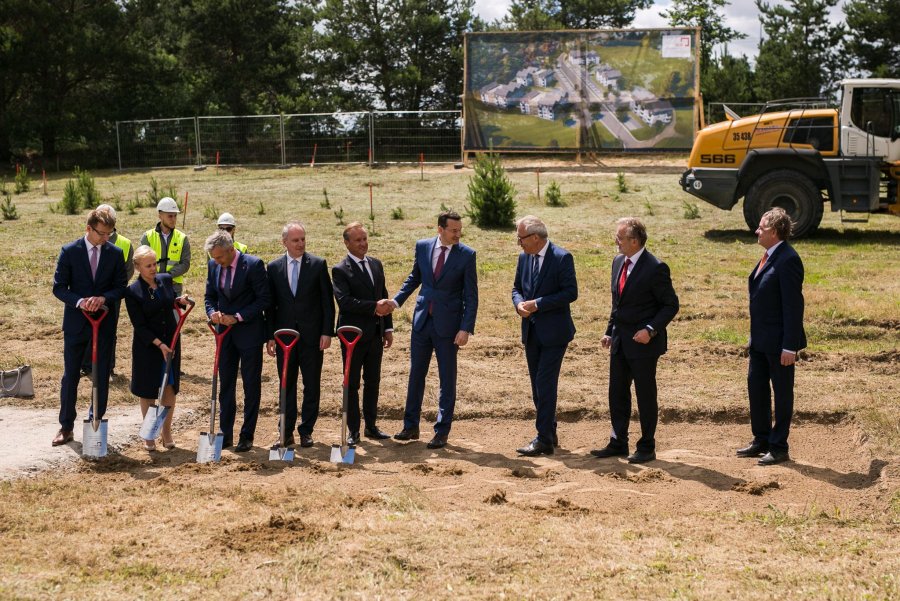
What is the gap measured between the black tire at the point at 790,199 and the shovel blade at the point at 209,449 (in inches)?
501

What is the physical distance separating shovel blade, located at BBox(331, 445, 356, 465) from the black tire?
12237 millimetres

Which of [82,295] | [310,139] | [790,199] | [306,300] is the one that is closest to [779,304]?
[306,300]

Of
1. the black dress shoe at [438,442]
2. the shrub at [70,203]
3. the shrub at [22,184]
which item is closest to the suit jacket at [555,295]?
the black dress shoe at [438,442]

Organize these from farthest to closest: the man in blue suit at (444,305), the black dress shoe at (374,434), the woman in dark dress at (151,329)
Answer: the black dress shoe at (374,434)
the man in blue suit at (444,305)
the woman in dark dress at (151,329)

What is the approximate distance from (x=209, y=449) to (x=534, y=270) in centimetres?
300

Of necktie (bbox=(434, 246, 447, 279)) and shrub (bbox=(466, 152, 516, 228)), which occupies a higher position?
shrub (bbox=(466, 152, 516, 228))

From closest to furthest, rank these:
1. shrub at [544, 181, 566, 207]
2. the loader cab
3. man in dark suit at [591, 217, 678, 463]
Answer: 1. man in dark suit at [591, 217, 678, 463]
2. the loader cab
3. shrub at [544, 181, 566, 207]

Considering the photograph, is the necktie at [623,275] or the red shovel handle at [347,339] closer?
the necktie at [623,275]

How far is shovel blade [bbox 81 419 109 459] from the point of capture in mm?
8461

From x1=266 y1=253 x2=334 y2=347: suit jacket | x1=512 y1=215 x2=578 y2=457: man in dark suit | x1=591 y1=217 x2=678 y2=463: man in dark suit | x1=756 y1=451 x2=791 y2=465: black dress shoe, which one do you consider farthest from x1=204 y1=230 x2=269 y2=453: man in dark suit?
x1=756 y1=451 x2=791 y2=465: black dress shoe

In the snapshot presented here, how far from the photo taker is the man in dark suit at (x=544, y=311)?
8.45 metres

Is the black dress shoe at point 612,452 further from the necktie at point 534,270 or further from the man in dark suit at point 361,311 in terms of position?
the man in dark suit at point 361,311

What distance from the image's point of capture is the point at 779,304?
8.13m

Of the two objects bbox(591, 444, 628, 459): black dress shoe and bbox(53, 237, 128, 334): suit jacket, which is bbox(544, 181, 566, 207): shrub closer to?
bbox(591, 444, 628, 459): black dress shoe
